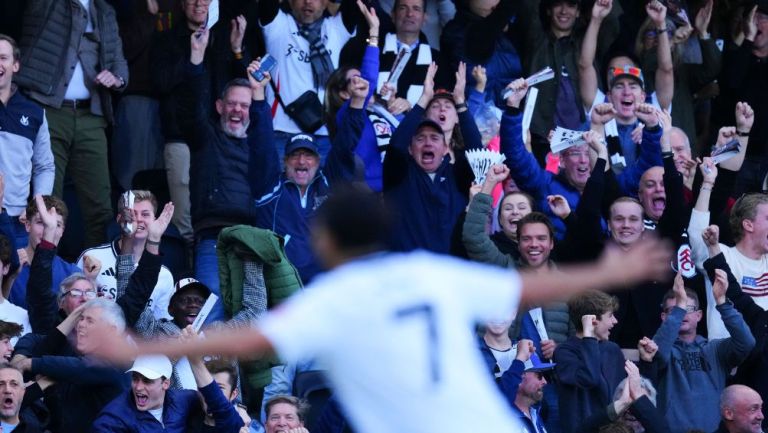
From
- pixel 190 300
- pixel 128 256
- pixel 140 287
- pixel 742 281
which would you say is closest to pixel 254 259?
pixel 190 300

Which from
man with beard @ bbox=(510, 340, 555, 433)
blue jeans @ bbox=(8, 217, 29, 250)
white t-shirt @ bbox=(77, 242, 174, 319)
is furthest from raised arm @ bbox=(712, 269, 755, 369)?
blue jeans @ bbox=(8, 217, 29, 250)

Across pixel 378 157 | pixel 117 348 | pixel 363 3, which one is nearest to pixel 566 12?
pixel 363 3

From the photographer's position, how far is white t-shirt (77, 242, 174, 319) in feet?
36.3

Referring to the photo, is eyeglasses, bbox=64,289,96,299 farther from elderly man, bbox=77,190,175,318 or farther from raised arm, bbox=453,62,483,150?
raised arm, bbox=453,62,483,150

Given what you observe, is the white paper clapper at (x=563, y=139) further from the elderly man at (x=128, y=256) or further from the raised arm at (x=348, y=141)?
the elderly man at (x=128, y=256)

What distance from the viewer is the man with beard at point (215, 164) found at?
38.9ft

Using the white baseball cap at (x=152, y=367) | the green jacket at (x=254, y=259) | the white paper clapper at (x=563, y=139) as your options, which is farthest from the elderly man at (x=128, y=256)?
the white paper clapper at (x=563, y=139)

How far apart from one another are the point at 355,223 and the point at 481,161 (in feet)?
20.0

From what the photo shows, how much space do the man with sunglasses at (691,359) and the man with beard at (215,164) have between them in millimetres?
3177

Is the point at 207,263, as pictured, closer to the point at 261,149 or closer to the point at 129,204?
the point at 129,204

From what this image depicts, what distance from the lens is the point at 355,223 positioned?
577cm

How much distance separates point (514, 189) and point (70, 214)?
362cm

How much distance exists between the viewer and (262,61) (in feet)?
40.1

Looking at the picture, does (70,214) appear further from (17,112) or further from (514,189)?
(514,189)
